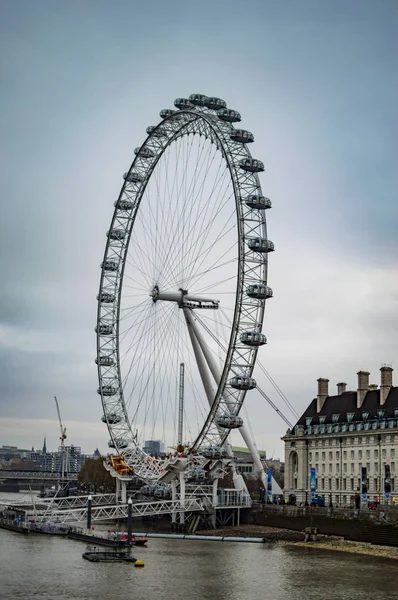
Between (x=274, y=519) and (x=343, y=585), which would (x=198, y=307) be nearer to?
(x=274, y=519)

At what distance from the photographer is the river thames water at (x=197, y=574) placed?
38531mm

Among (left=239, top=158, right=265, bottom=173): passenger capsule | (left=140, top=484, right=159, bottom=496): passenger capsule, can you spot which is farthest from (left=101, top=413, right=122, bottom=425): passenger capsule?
(left=239, top=158, right=265, bottom=173): passenger capsule

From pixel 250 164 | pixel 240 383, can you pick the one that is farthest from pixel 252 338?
pixel 250 164

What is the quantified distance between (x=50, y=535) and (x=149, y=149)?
33968 mm

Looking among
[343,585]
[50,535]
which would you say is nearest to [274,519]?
[50,535]

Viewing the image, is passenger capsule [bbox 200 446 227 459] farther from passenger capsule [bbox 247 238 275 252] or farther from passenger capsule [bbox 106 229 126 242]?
passenger capsule [bbox 106 229 126 242]

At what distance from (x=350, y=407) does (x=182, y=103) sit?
1241 inches

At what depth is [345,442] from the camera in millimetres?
81250

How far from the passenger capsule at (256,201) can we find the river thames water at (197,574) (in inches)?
938

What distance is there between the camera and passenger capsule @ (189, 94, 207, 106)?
69.1 m

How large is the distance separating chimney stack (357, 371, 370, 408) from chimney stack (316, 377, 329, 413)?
6.33m

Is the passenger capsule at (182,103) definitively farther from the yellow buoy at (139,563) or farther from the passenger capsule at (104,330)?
the yellow buoy at (139,563)

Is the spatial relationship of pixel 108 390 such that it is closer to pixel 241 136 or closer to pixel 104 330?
pixel 104 330

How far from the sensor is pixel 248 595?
38.6 m
